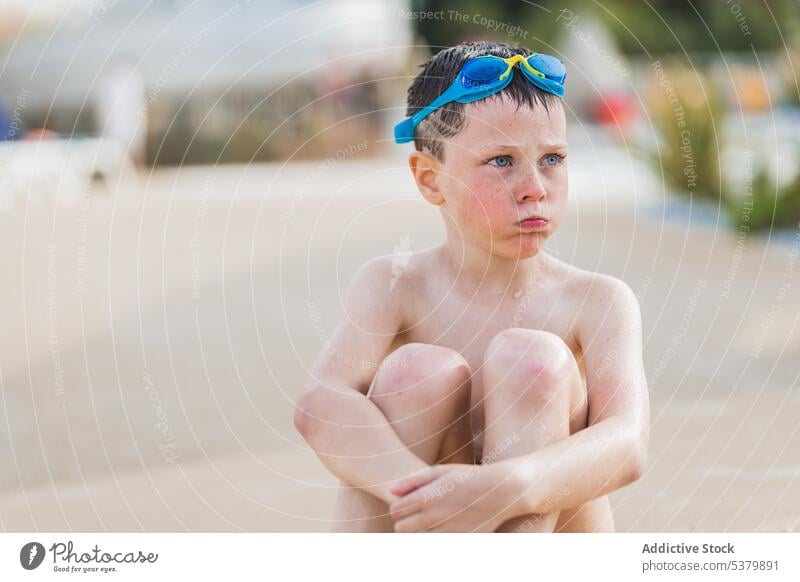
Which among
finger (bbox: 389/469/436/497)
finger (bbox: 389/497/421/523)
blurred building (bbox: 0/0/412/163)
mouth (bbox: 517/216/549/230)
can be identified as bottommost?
finger (bbox: 389/497/421/523)

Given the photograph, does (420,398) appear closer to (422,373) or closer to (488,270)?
(422,373)

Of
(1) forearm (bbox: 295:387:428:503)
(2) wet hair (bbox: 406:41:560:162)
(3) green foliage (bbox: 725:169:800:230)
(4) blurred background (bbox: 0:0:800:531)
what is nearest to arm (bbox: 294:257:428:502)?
(1) forearm (bbox: 295:387:428:503)

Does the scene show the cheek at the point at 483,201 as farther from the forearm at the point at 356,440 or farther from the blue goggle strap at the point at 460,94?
the forearm at the point at 356,440

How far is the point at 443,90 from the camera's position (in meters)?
1.86

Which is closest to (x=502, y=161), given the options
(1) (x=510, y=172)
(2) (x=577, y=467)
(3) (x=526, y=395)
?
(1) (x=510, y=172)

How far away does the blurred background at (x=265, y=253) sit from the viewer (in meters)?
2.95

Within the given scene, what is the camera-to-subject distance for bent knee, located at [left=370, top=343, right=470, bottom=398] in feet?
5.67

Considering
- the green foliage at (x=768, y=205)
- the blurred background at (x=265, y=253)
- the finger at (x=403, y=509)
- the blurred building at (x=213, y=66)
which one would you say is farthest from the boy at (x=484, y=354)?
the blurred building at (x=213, y=66)

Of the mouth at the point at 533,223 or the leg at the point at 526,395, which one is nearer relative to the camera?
the leg at the point at 526,395

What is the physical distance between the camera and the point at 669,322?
4.95 meters

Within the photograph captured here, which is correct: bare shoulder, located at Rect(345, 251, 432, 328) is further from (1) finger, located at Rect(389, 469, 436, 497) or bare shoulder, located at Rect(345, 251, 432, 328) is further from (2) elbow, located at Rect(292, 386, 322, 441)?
(1) finger, located at Rect(389, 469, 436, 497)
